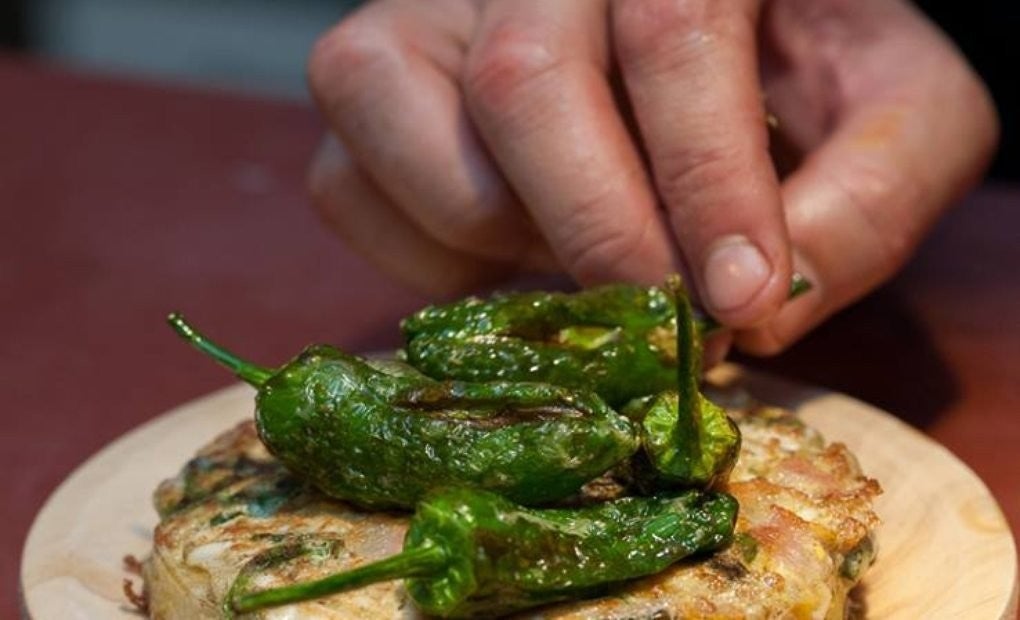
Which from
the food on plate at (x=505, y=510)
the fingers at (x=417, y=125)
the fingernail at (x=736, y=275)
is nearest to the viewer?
the food on plate at (x=505, y=510)

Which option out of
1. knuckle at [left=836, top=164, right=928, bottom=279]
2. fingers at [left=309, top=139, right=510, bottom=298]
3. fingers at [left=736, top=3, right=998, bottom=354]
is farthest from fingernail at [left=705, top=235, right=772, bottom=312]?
fingers at [left=309, top=139, right=510, bottom=298]

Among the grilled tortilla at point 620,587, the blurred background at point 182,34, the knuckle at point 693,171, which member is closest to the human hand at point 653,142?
the knuckle at point 693,171

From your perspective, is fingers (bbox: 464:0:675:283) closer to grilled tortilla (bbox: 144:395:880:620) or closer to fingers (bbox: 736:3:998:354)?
fingers (bbox: 736:3:998:354)

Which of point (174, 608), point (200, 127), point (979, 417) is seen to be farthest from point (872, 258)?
point (200, 127)

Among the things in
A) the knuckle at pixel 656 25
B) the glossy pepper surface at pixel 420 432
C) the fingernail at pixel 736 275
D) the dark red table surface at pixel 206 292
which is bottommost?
the dark red table surface at pixel 206 292

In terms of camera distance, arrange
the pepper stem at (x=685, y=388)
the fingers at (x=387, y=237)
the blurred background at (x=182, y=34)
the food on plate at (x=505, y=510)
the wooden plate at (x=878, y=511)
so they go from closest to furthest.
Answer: the food on plate at (x=505, y=510) → the pepper stem at (x=685, y=388) → the wooden plate at (x=878, y=511) → the fingers at (x=387, y=237) → the blurred background at (x=182, y=34)

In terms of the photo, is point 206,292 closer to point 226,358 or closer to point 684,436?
point 226,358

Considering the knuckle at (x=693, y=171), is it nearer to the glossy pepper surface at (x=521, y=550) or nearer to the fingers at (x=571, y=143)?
the fingers at (x=571, y=143)

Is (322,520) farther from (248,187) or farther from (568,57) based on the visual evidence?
(248,187)
